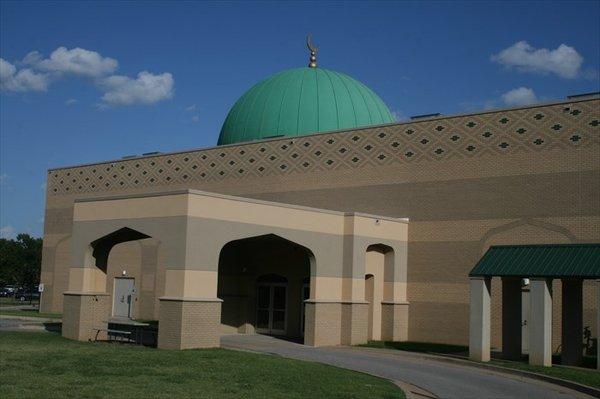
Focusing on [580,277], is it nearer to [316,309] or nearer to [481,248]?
[481,248]

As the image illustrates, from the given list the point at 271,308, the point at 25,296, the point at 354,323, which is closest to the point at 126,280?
the point at 271,308

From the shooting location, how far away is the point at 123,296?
39469 millimetres

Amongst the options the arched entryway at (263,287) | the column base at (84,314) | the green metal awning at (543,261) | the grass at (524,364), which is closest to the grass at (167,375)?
the column base at (84,314)

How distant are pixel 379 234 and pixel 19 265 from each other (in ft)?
197

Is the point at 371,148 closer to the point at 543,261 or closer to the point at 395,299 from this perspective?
the point at 395,299

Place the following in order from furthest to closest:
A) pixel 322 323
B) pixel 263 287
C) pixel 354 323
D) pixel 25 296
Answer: pixel 25 296 → pixel 263 287 → pixel 354 323 → pixel 322 323

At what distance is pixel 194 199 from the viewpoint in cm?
2338

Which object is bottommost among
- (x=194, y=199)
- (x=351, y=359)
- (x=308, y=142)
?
(x=351, y=359)

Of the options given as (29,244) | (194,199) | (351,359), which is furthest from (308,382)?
(29,244)

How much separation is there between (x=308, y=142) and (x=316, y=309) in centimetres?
958

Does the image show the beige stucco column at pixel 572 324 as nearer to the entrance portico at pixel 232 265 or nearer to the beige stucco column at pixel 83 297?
the entrance portico at pixel 232 265

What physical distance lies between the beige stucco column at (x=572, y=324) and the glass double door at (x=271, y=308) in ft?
40.9

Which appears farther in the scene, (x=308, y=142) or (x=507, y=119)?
(x=308, y=142)

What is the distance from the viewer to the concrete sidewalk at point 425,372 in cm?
1644
